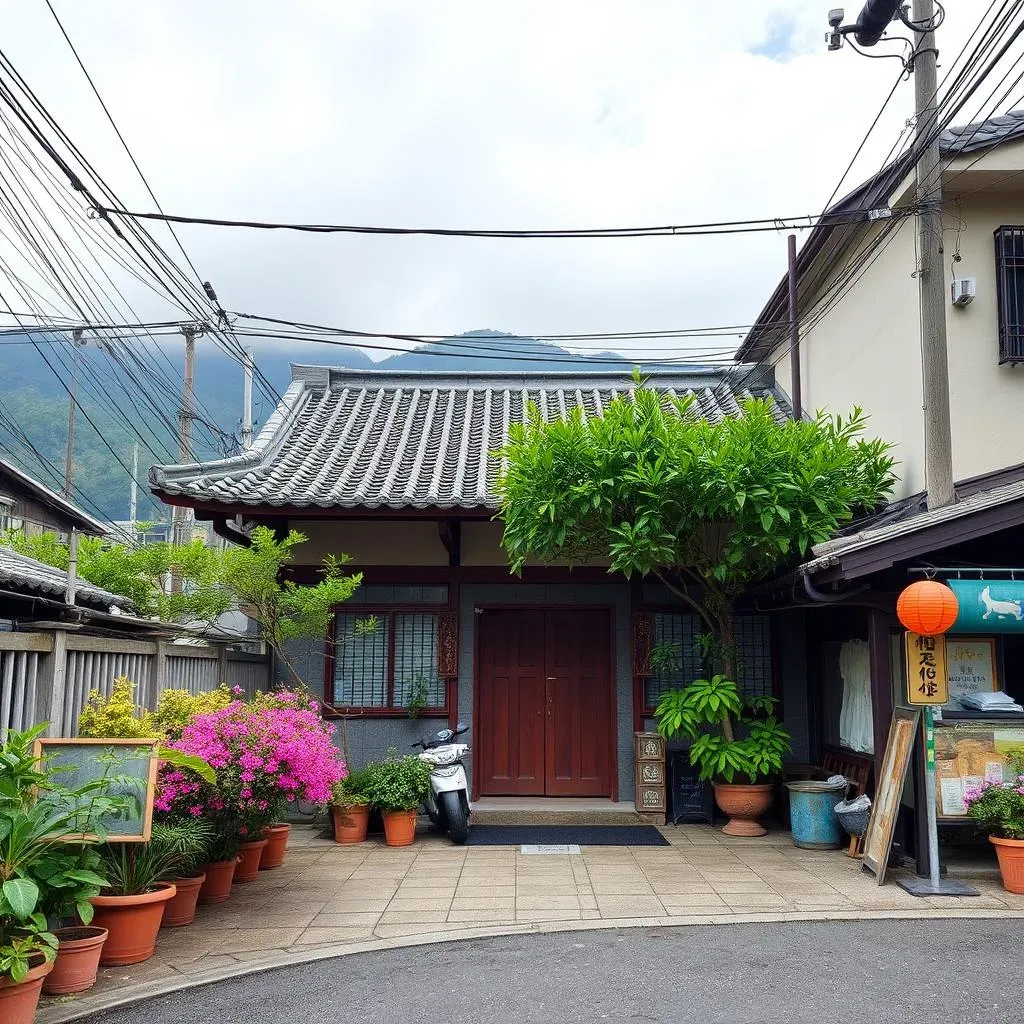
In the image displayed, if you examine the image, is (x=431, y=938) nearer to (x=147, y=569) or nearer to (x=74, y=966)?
(x=74, y=966)

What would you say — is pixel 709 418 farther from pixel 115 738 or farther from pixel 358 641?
pixel 115 738

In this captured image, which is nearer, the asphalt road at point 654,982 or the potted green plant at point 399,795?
the asphalt road at point 654,982

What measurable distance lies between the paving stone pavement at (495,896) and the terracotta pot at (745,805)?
0.45m

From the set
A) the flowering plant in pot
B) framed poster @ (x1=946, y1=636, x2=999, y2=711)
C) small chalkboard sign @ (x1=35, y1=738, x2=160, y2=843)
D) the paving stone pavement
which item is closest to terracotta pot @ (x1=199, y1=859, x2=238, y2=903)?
the paving stone pavement

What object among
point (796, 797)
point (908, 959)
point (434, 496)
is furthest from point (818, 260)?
point (908, 959)

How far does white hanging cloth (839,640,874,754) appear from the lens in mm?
8219

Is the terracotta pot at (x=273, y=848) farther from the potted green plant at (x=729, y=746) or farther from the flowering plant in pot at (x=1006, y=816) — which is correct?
the flowering plant in pot at (x=1006, y=816)

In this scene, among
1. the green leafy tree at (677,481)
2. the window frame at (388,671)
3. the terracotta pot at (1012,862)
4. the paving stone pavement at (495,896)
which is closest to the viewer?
the paving stone pavement at (495,896)

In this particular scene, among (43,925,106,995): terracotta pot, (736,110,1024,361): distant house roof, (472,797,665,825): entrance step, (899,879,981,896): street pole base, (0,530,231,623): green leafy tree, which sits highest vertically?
(736,110,1024,361): distant house roof

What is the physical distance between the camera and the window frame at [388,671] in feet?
31.9

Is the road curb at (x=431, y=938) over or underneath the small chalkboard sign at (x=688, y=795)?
underneath

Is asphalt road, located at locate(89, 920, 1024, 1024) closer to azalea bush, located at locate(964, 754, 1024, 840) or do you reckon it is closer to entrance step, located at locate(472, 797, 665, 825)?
azalea bush, located at locate(964, 754, 1024, 840)

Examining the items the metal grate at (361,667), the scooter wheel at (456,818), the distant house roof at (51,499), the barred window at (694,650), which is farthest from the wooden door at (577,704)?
the distant house roof at (51,499)

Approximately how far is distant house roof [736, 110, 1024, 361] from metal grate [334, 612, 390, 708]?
6132mm
